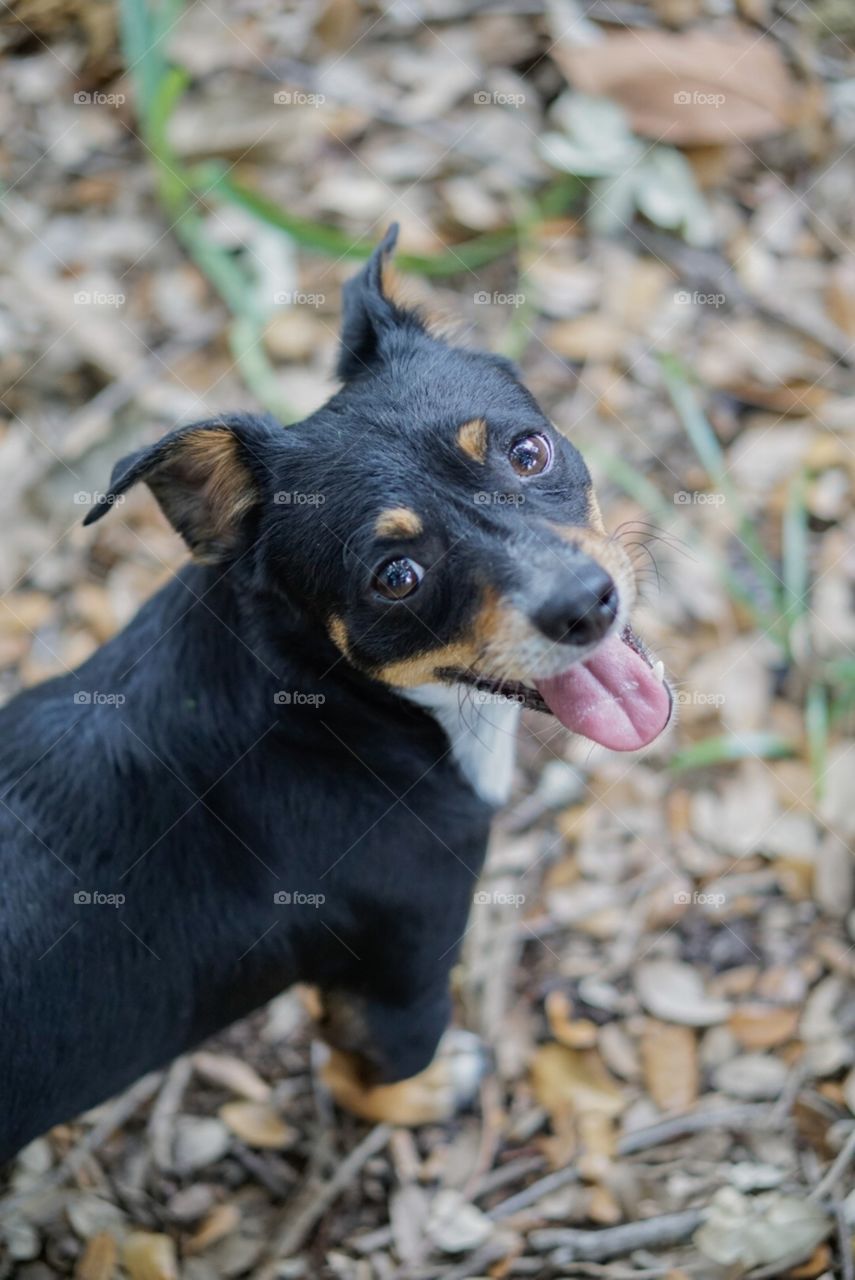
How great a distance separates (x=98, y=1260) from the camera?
3744 mm

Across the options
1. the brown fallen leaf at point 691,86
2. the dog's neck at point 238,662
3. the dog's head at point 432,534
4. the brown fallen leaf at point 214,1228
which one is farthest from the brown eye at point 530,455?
the brown fallen leaf at point 691,86

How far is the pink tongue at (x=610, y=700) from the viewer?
313 cm

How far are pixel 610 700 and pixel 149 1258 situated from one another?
7.74ft

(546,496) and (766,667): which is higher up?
(546,496)

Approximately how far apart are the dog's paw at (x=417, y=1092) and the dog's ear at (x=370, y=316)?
2290 millimetres

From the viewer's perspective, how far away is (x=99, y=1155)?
4012mm

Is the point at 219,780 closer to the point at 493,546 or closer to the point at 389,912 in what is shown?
the point at 389,912

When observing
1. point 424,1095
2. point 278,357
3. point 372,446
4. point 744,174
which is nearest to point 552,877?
point 424,1095

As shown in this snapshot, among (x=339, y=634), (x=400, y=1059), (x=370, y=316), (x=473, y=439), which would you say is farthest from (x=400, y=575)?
(x=400, y=1059)

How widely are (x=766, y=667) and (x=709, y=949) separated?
1.14 metres

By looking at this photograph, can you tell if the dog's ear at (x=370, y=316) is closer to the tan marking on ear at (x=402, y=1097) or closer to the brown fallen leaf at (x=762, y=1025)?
the tan marking on ear at (x=402, y=1097)

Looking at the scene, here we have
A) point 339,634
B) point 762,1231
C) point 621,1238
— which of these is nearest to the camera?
point 339,634

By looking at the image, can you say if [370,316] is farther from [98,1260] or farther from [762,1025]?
[98,1260]

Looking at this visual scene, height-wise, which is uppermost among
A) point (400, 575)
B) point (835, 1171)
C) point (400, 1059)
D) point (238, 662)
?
point (400, 575)
